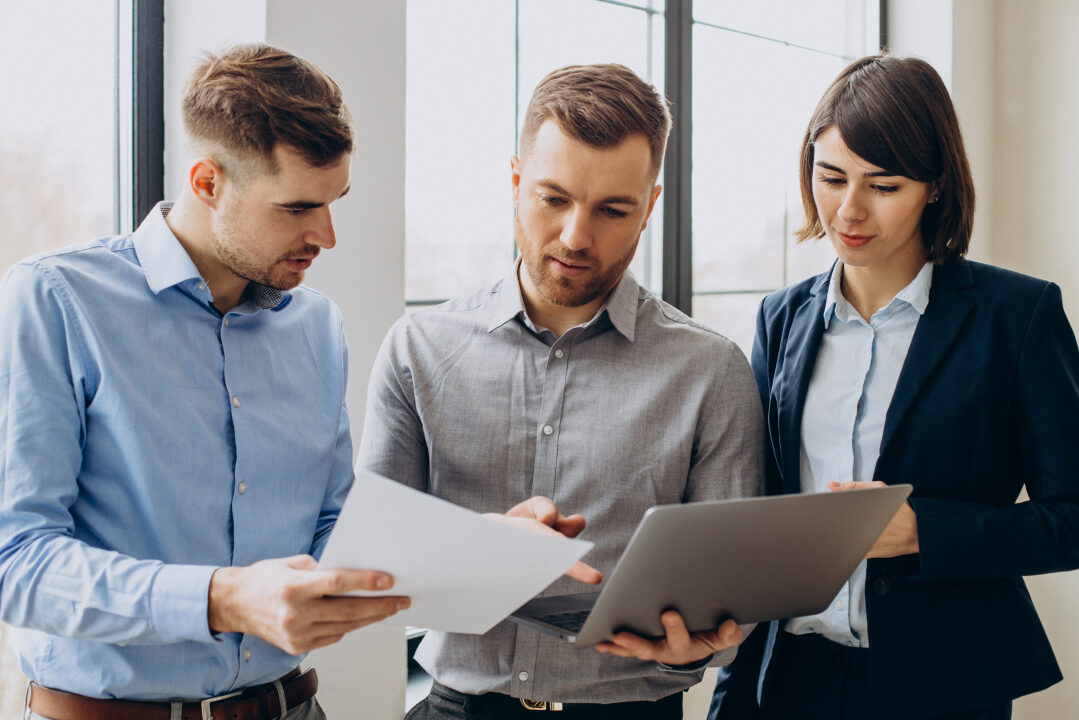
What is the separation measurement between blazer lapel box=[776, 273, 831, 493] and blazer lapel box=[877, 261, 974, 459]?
0.50 feet

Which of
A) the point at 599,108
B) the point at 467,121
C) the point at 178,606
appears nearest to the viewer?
the point at 178,606

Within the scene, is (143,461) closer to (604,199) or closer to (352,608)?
(352,608)

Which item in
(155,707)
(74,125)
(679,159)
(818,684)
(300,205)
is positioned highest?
(679,159)

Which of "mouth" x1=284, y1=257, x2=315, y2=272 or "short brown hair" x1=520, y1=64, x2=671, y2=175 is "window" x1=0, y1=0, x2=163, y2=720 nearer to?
"mouth" x1=284, y1=257, x2=315, y2=272

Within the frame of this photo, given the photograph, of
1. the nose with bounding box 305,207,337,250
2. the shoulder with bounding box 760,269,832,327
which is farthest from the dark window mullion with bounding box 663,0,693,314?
the nose with bounding box 305,207,337,250

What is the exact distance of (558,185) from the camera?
142cm

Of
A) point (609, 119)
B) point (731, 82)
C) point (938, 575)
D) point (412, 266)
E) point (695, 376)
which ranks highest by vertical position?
point (731, 82)

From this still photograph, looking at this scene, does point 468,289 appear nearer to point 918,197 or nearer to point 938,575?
point 918,197

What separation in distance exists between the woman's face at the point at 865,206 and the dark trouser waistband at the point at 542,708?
854 mm

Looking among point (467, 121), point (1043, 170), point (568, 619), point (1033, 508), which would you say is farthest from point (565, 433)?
point (1043, 170)

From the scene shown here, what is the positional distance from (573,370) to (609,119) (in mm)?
393

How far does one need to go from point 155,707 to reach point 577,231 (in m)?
0.88

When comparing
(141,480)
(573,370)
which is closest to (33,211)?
(141,480)

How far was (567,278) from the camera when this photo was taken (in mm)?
1449
